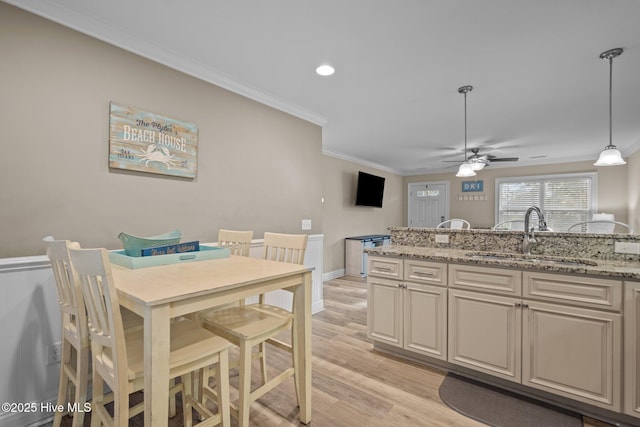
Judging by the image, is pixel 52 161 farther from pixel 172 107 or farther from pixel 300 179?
pixel 300 179

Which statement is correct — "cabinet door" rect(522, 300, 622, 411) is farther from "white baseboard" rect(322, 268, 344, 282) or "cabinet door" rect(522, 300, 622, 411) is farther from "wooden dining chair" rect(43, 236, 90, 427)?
"white baseboard" rect(322, 268, 344, 282)

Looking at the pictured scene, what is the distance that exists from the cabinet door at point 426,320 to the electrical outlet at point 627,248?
1.19 m

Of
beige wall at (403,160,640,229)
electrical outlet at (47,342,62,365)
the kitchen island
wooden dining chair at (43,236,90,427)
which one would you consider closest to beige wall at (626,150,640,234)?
beige wall at (403,160,640,229)

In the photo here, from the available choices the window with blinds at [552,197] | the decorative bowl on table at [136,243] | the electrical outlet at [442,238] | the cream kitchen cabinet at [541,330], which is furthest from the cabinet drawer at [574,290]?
the window with blinds at [552,197]

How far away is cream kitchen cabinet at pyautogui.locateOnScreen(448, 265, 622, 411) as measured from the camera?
1.75 metres

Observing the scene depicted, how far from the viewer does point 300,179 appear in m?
3.65

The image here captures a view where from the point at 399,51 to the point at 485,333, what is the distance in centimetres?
221

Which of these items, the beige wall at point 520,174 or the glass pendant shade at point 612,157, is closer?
the glass pendant shade at point 612,157

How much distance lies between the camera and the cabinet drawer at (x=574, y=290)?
1.74 meters

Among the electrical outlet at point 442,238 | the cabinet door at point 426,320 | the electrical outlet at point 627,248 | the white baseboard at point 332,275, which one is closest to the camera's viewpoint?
the electrical outlet at point 627,248

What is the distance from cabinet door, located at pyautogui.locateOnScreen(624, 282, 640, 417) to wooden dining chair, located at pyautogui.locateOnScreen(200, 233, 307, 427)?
1892mm

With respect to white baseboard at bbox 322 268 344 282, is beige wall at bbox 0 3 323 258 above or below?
above

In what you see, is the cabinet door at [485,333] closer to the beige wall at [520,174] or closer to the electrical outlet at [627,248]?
the electrical outlet at [627,248]

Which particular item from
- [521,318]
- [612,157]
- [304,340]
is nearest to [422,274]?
[521,318]
